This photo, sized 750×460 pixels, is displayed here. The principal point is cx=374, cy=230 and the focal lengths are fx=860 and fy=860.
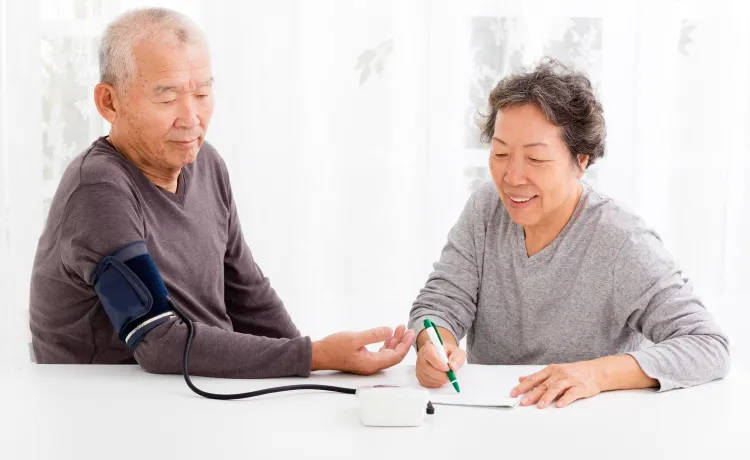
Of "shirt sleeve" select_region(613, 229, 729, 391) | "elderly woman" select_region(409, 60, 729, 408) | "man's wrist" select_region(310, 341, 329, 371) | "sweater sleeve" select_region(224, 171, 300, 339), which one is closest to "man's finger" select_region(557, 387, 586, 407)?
"shirt sleeve" select_region(613, 229, 729, 391)

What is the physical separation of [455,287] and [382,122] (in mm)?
1379

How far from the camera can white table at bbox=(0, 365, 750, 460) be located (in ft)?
3.93

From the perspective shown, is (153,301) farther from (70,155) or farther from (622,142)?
(622,142)

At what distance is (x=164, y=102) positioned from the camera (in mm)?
1715

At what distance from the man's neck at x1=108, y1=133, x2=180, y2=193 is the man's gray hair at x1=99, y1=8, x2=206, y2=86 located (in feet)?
0.40

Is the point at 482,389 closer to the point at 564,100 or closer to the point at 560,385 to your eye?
the point at 560,385

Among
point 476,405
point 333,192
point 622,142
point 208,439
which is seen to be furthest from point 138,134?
point 622,142

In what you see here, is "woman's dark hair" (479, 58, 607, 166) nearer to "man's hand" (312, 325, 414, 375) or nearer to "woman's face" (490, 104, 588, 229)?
"woman's face" (490, 104, 588, 229)

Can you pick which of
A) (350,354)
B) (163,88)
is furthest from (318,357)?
(163,88)

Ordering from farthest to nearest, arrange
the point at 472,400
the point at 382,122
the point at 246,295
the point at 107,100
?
the point at 382,122 < the point at 246,295 < the point at 107,100 < the point at 472,400

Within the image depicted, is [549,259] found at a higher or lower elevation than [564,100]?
lower

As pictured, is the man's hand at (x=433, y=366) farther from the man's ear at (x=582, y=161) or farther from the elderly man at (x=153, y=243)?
the man's ear at (x=582, y=161)

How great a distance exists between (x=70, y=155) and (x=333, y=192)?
0.98m

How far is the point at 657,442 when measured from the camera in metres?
1.24
